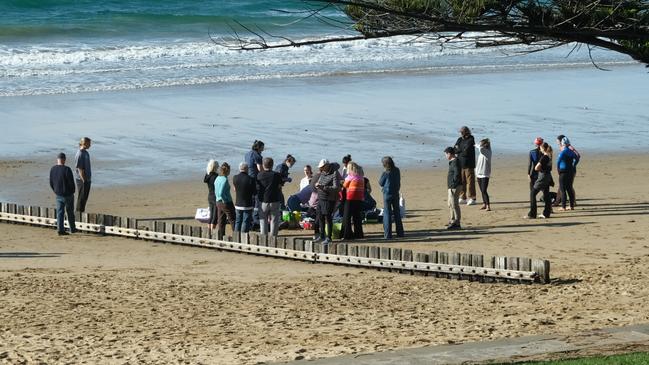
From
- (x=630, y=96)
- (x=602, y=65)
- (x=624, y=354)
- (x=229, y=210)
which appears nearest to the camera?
(x=624, y=354)

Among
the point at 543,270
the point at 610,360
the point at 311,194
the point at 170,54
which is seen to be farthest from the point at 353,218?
the point at 170,54

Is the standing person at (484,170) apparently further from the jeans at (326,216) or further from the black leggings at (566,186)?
the jeans at (326,216)

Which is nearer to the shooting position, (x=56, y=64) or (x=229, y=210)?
(x=229, y=210)

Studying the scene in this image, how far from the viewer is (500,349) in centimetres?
1193

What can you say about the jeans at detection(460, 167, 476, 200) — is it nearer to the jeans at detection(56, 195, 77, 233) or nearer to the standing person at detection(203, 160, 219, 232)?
the standing person at detection(203, 160, 219, 232)

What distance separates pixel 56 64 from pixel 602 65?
848 inches

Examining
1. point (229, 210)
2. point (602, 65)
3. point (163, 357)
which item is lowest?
point (163, 357)

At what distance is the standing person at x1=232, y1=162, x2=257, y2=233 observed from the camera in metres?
19.3

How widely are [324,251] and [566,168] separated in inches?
239

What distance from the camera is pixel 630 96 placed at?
124 ft

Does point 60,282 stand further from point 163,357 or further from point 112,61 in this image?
point 112,61

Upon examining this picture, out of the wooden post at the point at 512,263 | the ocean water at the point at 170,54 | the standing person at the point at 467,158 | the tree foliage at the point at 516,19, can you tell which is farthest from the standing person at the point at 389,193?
the ocean water at the point at 170,54

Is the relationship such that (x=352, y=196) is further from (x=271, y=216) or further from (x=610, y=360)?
(x=610, y=360)

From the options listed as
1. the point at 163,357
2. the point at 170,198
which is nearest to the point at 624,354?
the point at 163,357
